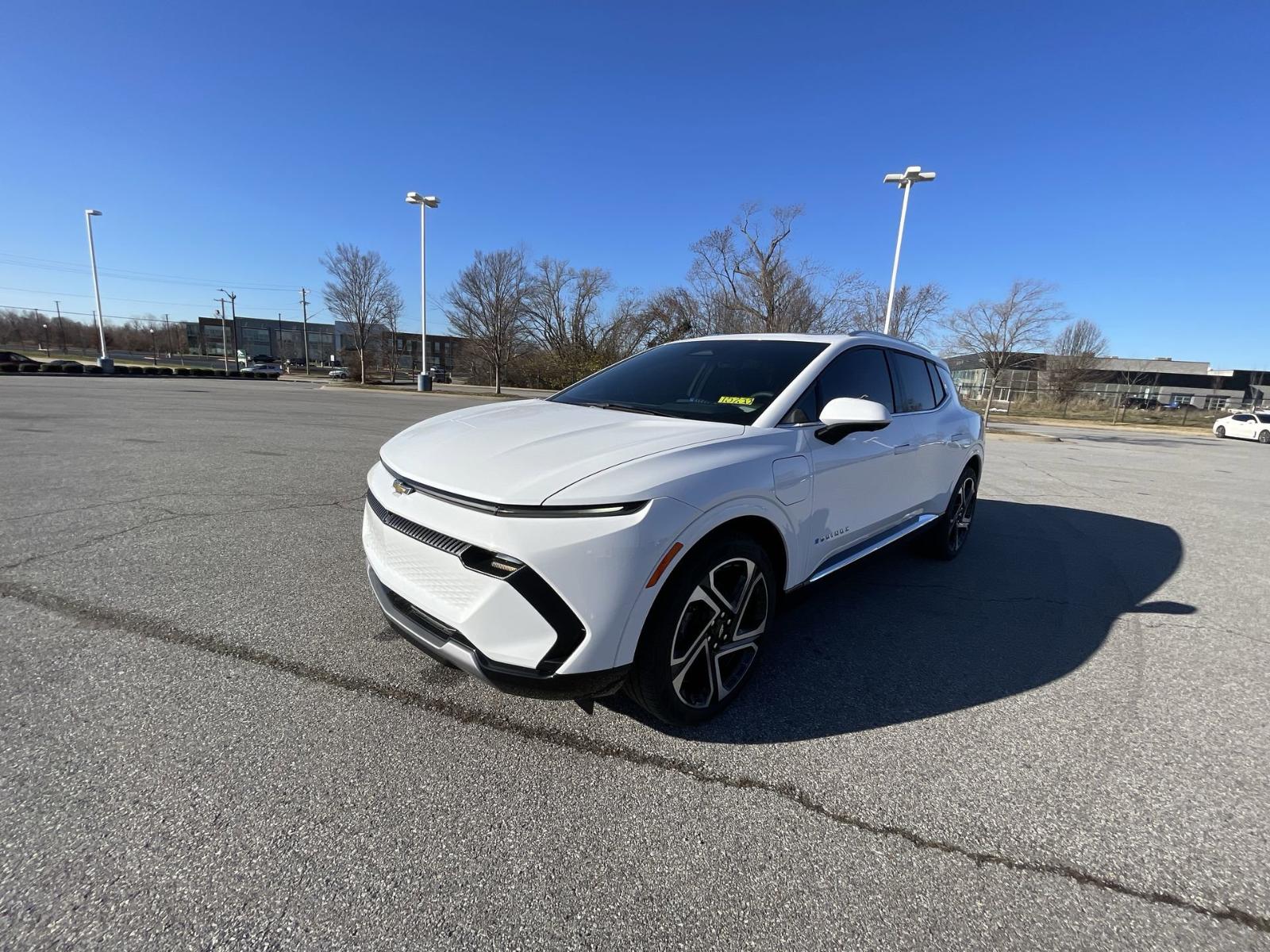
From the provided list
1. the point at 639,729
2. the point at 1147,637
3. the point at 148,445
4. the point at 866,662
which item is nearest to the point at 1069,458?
the point at 1147,637

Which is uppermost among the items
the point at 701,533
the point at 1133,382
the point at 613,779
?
the point at 1133,382

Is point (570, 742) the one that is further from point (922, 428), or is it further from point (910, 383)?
point (910, 383)

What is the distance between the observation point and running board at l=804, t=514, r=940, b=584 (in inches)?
119

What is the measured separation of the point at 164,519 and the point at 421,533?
4.20 m

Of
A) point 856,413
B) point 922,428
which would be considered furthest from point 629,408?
point 922,428

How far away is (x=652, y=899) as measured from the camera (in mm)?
1662

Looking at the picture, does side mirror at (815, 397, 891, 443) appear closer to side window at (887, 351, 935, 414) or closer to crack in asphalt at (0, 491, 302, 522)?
side window at (887, 351, 935, 414)

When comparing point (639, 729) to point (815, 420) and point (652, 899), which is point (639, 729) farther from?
point (815, 420)

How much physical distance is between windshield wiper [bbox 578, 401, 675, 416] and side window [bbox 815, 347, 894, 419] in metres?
0.84

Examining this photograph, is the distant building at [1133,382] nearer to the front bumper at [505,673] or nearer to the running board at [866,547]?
the running board at [866,547]

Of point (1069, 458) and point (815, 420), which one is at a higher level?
point (815, 420)

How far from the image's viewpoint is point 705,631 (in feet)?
7.68

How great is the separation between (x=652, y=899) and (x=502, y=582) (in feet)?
3.42

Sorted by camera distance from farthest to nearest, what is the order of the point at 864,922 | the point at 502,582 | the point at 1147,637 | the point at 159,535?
the point at 159,535, the point at 1147,637, the point at 502,582, the point at 864,922
